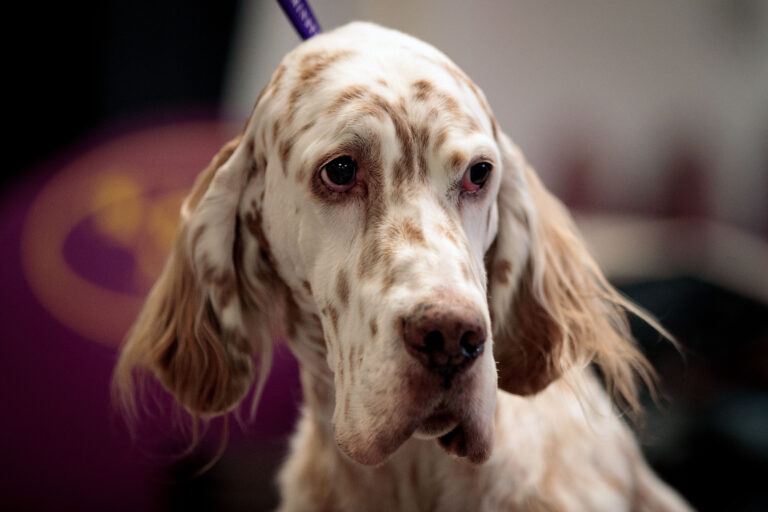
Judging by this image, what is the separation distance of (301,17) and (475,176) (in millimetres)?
273

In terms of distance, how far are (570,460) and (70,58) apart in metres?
1.16

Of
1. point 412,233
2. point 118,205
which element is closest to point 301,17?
point 412,233

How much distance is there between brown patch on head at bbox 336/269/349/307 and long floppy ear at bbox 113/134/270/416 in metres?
0.21

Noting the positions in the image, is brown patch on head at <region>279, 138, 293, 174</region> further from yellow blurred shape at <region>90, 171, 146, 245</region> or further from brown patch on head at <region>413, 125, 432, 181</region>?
yellow blurred shape at <region>90, 171, 146, 245</region>

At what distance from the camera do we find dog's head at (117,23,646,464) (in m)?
0.62

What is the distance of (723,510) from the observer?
1.27 m

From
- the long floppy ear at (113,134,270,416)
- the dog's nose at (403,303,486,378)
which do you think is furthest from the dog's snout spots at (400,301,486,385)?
the long floppy ear at (113,134,270,416)

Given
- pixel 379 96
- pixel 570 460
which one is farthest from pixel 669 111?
pixel 379 96

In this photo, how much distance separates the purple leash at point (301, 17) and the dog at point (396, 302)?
0.8 inches

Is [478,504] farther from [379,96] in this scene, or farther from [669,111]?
[669,111]

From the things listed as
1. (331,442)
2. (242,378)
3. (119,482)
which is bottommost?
(119,482)

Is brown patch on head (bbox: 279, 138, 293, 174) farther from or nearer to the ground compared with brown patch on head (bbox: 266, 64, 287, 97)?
nearer to the ground

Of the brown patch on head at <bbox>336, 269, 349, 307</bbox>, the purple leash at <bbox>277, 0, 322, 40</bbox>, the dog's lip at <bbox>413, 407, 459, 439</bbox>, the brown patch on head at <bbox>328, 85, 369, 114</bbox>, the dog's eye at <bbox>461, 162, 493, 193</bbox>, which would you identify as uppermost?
the purple leash at <bbox>277, 0, 322, 40</bbox>

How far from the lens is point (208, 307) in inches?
34.1
